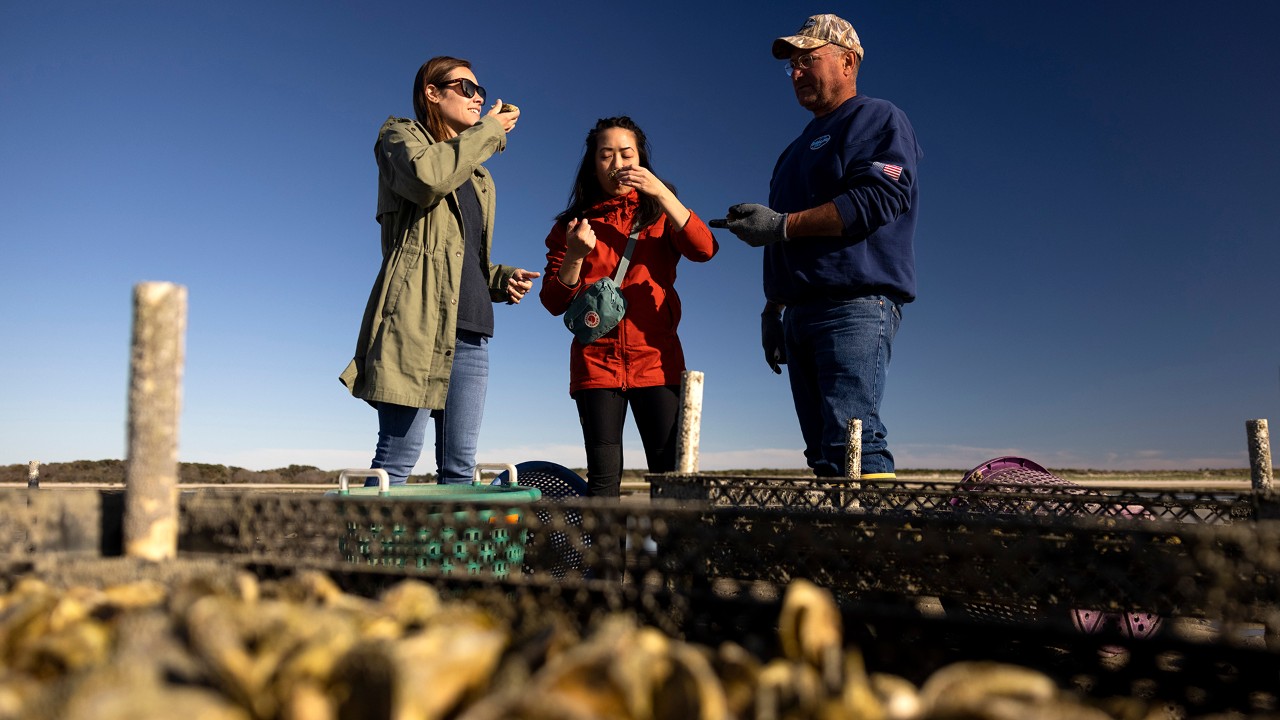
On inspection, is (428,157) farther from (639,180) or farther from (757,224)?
(757,224)

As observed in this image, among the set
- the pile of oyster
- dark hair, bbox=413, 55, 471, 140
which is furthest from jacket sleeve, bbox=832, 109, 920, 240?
the pile of oyster

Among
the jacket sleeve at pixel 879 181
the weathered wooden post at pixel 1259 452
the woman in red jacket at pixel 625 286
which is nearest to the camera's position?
the jacket sleeve at pixel 879 181

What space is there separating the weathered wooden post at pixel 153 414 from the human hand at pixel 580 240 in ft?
6.72

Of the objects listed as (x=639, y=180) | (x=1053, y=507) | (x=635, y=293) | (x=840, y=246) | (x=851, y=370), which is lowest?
(x=1053, y=507)

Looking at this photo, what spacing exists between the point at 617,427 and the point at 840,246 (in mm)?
1201

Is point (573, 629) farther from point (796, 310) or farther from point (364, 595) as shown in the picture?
point (796, 310)

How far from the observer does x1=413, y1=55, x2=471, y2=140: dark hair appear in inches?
129

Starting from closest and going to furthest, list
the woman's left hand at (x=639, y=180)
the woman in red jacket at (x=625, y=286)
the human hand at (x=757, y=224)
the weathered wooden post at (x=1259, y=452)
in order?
the human hand at (x=757, y=224)
the woman's left hand at (x=639, y=180)
the woman in red jacket at (x=625, y=286)
the weathered wooden post at (x=1259, y=452)

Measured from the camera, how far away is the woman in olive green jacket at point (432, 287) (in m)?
2.91

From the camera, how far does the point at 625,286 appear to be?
3268 millimetres

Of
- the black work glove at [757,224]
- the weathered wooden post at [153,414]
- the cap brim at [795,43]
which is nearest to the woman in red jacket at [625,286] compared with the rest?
the black work glove at [757,224]

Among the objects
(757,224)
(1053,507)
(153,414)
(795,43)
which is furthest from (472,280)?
(1053,507)

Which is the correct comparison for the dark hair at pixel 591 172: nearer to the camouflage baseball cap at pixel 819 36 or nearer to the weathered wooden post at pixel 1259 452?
the camouflage baseball cap at pixel 819 36

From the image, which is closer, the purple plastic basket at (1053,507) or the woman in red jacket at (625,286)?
the purple plastic basket at (1053,507)
